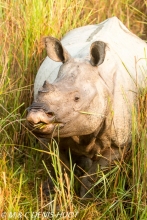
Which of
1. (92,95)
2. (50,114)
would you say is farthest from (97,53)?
(50,114)

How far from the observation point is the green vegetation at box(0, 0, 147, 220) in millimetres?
4645

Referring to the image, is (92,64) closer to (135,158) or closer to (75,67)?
(75,67)

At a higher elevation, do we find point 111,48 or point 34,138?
point 111,48

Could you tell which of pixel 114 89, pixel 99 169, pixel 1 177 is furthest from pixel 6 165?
pixel 114 89

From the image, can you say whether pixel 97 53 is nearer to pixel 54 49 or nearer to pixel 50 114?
pixel 54 49

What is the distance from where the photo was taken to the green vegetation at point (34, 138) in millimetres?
4645

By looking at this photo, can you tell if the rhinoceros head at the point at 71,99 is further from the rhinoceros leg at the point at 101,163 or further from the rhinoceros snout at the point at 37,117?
the rhinoceros leg at the point at 101,163

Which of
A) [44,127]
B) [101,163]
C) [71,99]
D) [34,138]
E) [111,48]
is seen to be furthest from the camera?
[34,138]

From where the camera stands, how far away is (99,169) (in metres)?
5.06

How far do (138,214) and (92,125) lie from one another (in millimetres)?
739

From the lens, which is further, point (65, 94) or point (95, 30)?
point (95, 30)

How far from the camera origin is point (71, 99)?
4391 millimetres

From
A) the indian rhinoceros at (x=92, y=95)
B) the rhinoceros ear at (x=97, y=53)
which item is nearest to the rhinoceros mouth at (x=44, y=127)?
the indian rhinoceros at (x=92, y=95)

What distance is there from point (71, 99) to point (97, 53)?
513 mm
